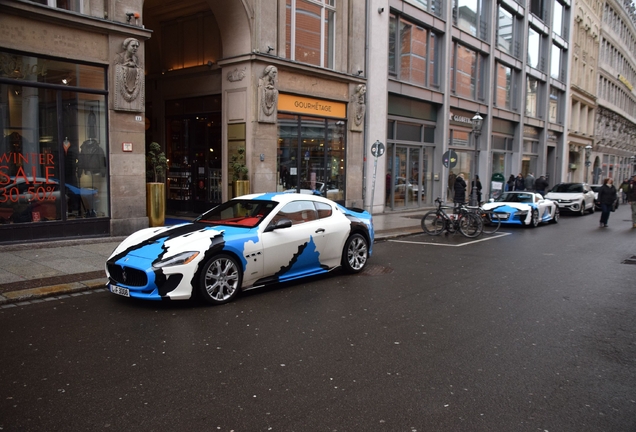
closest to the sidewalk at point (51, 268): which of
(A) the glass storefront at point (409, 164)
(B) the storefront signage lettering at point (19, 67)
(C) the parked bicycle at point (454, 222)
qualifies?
(B) the storefront signage lettering at point (19, 67)

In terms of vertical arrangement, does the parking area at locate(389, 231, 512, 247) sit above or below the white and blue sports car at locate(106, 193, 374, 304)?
below

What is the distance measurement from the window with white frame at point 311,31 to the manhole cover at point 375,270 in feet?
32.1

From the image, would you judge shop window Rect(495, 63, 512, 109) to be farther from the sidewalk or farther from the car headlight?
the car headlight

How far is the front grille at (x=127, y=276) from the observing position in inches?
261

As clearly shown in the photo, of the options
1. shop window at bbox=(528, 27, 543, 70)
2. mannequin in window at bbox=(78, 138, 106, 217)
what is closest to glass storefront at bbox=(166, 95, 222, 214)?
mannequin in window at bbox=(78, 138, 106, 217)

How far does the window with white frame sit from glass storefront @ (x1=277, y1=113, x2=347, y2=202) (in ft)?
7.05

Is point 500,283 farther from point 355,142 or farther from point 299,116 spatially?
point 355,142

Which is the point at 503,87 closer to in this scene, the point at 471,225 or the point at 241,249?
the point at 471,225

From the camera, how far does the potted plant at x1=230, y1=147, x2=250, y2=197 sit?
15.9 metres

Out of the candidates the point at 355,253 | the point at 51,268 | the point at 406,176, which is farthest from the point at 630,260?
the point at 406,176

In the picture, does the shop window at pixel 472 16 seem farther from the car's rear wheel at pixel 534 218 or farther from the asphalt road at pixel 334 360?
the asphalt road at pixel 334 360

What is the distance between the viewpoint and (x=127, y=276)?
6.78m

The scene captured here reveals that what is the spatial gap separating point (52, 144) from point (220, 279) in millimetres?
7007

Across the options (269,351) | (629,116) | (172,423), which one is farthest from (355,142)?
(629,116)
